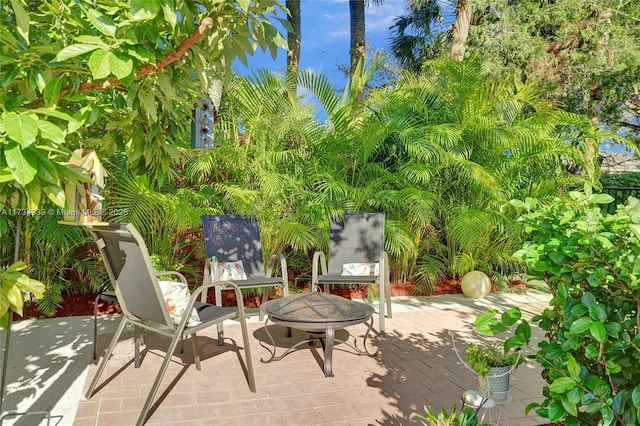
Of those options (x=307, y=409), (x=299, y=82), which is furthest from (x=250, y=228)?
(x=307, y=409)

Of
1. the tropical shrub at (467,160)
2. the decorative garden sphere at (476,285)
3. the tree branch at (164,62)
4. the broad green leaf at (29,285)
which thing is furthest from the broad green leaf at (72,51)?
the decorative garden sphere at (476,285)

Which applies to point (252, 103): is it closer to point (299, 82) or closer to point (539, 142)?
point (299, 82)

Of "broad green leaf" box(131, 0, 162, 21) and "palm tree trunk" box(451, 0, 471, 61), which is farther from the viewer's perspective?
"palm tree trunk" box(451, 0, 471, 61)

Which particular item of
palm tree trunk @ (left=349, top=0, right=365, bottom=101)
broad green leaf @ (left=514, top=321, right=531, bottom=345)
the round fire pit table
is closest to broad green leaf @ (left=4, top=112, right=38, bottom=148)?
broad green leaf @ (left=514, top=321, right=531, bottom=345)

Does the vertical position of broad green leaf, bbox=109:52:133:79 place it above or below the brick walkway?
above

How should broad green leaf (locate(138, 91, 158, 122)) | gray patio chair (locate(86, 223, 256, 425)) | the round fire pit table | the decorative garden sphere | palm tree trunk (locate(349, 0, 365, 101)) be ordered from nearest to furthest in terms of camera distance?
broad green leaf (locate(138, 91, 158, 122)), gray patio chair (locate(86, 223, 256, 425)), the round fire pit table, the decorative garden sphere, palm tree trunk (locate(349, 0, 365, 101))

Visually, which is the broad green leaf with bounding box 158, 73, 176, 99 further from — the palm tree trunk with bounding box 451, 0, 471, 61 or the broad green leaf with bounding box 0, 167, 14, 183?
the palm tree trunk with bounding box 451, 0, 471, 61

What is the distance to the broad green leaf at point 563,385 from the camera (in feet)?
4.83

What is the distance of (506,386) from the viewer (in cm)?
210

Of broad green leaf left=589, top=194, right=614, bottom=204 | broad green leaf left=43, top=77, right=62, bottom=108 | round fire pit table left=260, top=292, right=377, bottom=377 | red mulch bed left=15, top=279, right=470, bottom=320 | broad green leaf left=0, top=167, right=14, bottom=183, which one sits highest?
broad green leaf left=43, top=77, right=62, bottom=108

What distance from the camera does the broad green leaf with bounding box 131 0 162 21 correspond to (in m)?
1.14

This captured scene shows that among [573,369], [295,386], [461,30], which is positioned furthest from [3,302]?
[461,30]

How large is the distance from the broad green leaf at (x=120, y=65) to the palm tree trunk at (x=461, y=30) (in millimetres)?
9806

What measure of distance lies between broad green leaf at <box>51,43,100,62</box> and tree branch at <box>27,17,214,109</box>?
27cm
